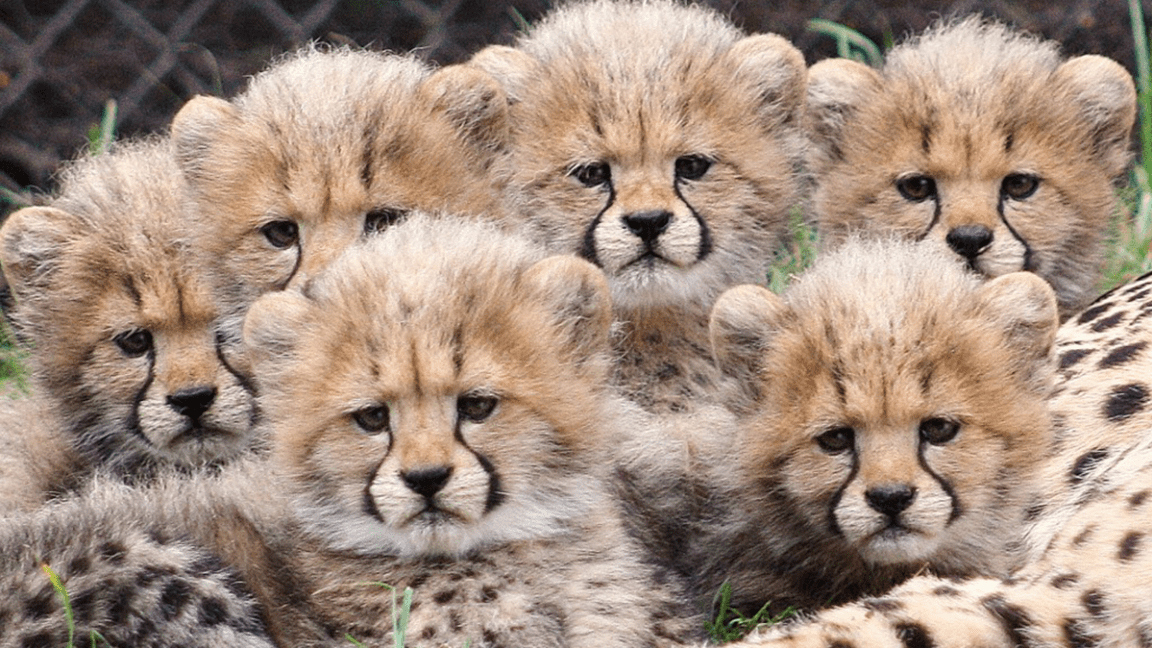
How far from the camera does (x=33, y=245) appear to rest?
362cm

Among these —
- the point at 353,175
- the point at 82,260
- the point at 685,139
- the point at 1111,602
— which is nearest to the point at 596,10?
the point at 685,139

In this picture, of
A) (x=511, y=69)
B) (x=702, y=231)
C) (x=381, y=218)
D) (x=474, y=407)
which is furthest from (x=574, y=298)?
(x=511, y=69)

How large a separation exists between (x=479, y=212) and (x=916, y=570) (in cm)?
100

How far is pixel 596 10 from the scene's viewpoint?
398cm

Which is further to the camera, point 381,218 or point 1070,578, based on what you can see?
point 381,218

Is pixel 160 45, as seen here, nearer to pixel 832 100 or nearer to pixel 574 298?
pixel 832 100

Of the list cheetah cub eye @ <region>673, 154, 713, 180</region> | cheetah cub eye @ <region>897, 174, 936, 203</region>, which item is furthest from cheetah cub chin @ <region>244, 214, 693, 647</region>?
cheetah cub eye @ <region>897, 174, 936, 203</region>

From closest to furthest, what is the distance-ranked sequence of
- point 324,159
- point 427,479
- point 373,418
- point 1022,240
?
point 427,479 < point 373,418 < point 324,159 < point 1022,240

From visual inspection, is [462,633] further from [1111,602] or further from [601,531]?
[1111,602]

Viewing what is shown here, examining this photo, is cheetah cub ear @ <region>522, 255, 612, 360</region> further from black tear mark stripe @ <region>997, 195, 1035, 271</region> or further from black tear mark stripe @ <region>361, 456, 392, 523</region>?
black tear mark stripe @ <region>997, 195, 1035, 271</region>

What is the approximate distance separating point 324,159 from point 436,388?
0.68 meters

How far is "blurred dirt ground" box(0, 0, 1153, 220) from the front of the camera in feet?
16.8

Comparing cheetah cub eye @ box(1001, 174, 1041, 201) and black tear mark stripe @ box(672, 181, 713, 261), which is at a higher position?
cheetah cub eye @ box(1001, 174, 1041, 201)

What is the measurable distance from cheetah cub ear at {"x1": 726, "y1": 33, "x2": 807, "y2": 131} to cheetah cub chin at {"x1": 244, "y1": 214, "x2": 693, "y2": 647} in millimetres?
869
